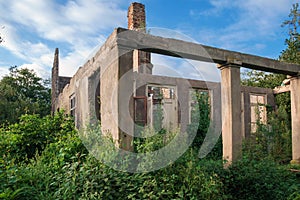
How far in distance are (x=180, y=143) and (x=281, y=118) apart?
7.17 metres

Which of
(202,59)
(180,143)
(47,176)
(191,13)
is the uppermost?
(191,13)

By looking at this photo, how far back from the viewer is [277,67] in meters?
6.23

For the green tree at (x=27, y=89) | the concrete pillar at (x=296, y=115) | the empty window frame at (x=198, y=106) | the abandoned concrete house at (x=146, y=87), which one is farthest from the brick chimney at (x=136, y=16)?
the green tree at (x=27, y=89)

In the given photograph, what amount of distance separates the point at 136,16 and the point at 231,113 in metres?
6.28

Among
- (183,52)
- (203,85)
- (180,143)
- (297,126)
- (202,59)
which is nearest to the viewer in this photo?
(180,143)

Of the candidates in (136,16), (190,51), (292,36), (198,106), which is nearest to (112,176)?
(190,51)

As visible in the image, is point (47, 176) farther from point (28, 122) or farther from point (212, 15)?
point (212, 15)

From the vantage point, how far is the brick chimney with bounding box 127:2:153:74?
950cm

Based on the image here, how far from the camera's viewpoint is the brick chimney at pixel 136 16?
10153mm

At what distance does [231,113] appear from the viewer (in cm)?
550

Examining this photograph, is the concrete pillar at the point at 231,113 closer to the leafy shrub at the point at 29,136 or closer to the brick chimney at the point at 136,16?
the leafy shrub at the point at 29,136

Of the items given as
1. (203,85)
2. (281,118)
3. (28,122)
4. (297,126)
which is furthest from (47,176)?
(281,118)

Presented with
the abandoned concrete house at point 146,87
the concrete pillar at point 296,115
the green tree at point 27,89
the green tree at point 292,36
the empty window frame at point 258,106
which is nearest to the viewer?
the abandoned concrete house at point 146,87

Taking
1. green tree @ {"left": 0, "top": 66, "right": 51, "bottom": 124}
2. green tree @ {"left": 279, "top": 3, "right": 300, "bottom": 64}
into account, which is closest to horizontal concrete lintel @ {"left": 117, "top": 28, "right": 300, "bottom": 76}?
green tree @ {"left": 279, "top": 3, "right": 300, "bottom": 64}
